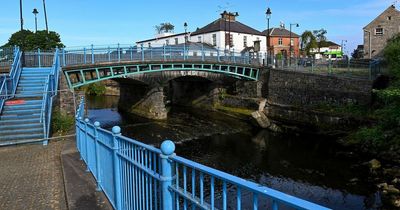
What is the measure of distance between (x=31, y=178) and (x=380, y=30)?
4827cm

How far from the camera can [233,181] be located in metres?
2.71

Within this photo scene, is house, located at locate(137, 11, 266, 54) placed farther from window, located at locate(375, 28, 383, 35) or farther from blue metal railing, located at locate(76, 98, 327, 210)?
blue metal railing, located at locate(76, 98, 327, 210)

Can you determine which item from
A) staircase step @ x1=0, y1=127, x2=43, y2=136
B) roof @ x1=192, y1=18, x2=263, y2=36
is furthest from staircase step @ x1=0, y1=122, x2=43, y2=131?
roof @ x1=192, y1=18, x2=263, y2=36

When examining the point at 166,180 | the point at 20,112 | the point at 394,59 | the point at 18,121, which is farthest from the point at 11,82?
the point at 394,59

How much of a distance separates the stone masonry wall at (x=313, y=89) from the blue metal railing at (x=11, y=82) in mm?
19877

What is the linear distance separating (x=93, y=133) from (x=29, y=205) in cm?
189

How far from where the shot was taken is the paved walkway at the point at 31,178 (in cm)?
706

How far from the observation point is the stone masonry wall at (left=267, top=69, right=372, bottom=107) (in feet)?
78.1

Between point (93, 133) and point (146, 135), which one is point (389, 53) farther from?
point (93, 133)

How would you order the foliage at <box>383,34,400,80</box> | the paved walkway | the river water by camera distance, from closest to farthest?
1. the paved walkway
2. the river water
3. the foliage at <box>383,34,400,80</box>

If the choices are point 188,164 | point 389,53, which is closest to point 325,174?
point 389,53

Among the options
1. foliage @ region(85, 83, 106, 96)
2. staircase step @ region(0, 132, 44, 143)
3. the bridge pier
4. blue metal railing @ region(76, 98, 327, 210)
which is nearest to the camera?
blue metal railing @ region(76, 98, 327, 210)

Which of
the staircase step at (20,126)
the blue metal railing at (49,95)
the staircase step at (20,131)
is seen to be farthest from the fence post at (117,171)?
the staircase step at (20,126)

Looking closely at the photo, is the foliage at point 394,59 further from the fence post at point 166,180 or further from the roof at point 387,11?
the roof at point 387,11
